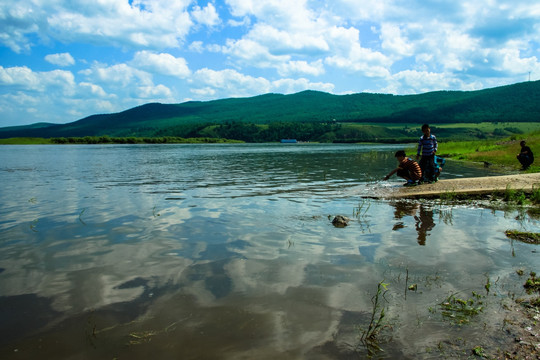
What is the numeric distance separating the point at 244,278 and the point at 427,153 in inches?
587

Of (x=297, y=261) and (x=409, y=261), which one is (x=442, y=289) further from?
(x=297, y=261)

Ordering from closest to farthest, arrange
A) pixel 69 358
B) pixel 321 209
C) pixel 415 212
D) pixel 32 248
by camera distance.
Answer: pixel 69 358 → pixel 32 248 → pixel 415 212 → pixel 321 209

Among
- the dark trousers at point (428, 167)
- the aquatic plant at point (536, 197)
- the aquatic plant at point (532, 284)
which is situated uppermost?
the dark trousers at point (428, 167)

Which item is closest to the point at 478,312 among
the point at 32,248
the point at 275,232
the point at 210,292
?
the point at 210,292

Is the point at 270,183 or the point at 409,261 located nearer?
the point at 409,261

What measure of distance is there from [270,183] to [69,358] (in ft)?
61.5

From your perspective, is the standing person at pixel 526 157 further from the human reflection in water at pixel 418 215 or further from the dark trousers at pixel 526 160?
the human reflection in water at pixel 418 215

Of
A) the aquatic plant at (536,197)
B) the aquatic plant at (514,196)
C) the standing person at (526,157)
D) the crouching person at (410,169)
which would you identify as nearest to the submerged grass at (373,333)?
the aquatic plant at (514,196)

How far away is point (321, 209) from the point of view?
14297 mm

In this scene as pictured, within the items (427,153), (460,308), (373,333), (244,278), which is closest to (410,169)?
(427,153)

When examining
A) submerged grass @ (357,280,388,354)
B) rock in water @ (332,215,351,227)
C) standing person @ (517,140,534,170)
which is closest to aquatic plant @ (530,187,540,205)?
rock in water @ (332,215,351,227)

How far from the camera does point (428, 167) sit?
1944 cm

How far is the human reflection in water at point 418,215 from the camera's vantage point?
34.7 ft

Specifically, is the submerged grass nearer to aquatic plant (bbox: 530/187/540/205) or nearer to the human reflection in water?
the human reflection in water
